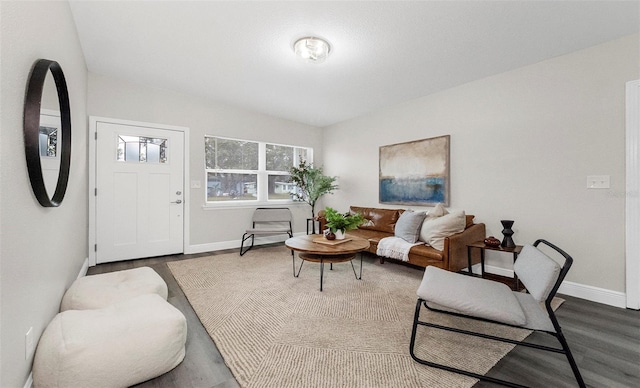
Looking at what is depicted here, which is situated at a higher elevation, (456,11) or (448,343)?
(456,11)

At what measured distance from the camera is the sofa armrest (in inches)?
111

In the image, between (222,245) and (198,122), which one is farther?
(222,245)

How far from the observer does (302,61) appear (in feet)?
9.68

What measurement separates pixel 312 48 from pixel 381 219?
2.67 metres

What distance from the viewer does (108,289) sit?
202 centimetres

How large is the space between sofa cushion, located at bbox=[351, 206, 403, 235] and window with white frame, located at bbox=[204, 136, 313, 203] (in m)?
1.85

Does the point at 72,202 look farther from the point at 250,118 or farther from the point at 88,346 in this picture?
the point at 250,118

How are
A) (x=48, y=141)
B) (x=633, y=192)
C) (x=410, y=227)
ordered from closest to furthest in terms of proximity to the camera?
(x=48, y=141)
(x=633, y=192)
(x=410, y=227)

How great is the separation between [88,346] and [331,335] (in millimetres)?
1392

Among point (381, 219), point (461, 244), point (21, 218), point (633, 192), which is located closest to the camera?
point (21, 218)

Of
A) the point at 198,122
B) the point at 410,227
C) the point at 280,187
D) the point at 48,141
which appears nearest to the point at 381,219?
the point at 410,227

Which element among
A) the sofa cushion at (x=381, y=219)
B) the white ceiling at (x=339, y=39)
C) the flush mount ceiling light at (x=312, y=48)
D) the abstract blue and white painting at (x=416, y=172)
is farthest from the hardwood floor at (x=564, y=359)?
the flush mount ceiling light at (x=312, y=48)

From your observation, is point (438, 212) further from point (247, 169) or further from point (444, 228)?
point (247, 169)

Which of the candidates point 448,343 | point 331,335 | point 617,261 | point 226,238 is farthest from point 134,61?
point 617,261
